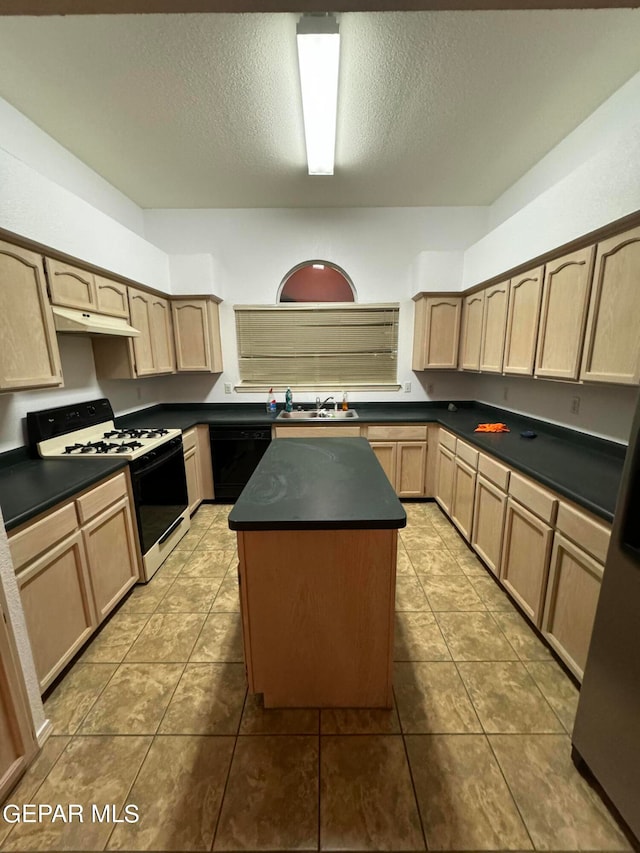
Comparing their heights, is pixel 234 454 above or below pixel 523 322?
below

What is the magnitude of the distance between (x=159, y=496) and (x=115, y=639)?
2.85 ft

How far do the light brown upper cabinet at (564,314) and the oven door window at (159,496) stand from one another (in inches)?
105

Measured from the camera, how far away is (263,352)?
3.58 meters

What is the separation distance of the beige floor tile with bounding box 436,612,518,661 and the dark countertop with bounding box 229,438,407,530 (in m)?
1.00

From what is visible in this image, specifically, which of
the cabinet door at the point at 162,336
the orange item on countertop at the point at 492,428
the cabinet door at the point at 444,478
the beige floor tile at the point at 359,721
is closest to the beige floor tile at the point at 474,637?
the beige floor tile at the point at 359,721

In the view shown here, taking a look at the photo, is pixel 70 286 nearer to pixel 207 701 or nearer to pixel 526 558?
pixel 207 701

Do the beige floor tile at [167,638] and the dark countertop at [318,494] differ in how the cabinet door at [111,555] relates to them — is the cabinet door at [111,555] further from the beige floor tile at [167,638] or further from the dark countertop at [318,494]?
the dark countertop at [318,494]

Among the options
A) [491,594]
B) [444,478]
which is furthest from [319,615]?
[444,478]

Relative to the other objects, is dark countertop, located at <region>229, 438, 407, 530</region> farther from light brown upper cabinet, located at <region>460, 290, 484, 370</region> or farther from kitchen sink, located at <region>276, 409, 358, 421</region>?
light brown upper cabinet, located at <region>460, 290, 484, 370</region>

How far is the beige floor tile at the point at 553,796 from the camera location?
3.28 ft

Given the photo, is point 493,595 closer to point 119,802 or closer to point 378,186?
point 119,802

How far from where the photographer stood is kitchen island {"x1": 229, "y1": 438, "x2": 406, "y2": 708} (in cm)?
119

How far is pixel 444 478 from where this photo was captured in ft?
9.73

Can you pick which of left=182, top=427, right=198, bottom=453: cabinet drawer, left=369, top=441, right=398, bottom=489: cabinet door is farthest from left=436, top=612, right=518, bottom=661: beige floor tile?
left=182, top=427, right=198, bottom=453: cabinet drawer
